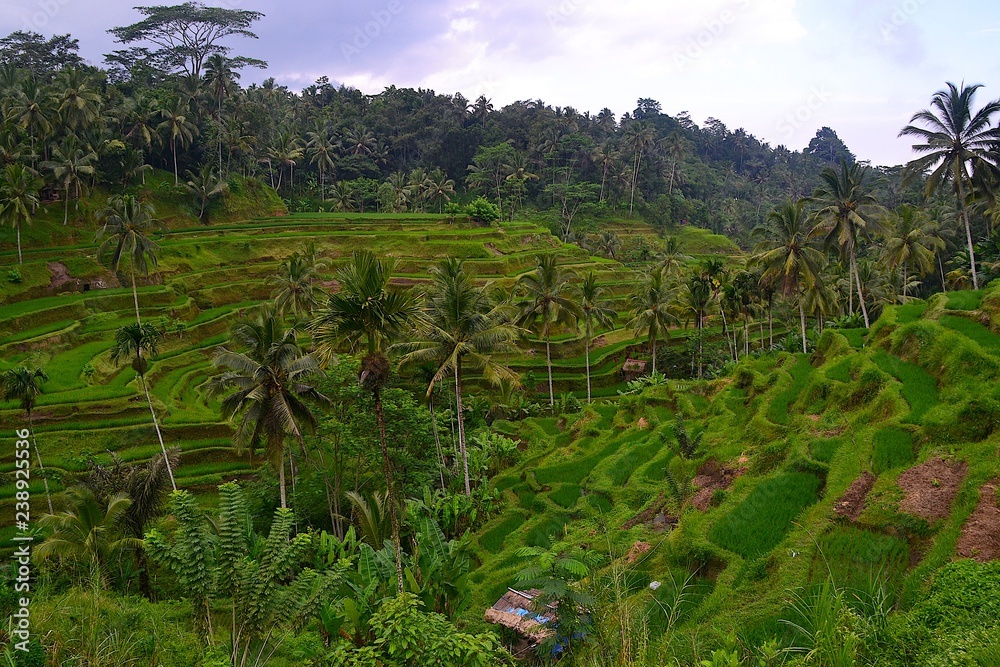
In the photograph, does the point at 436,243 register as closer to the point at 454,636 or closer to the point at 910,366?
the point at 910,366

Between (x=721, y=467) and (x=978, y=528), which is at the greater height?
(x=978, y=528)

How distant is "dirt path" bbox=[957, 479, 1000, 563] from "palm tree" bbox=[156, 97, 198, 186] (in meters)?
64.2

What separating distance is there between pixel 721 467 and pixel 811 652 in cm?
1056

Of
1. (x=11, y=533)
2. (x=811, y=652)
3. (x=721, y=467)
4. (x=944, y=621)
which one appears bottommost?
(x=11, y=533)

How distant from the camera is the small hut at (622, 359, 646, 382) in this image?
40.0 meters

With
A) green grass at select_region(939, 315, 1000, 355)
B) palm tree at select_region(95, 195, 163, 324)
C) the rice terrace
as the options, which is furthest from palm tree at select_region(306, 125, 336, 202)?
green grass at select_region(939, 315, 1000, 355)

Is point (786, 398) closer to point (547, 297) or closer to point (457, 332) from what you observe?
point (457, 332)

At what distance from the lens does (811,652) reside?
5.77 m

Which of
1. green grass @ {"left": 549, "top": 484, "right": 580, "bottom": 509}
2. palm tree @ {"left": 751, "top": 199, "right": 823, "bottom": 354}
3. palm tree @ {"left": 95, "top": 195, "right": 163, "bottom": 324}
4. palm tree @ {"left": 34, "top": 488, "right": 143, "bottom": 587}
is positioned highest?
palm tree @ {"left": 95, "top": 195, "right": 163, "bottom": 324}

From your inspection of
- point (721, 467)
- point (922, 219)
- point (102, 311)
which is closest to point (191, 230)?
point (102, 311)

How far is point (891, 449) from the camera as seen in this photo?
1179cm

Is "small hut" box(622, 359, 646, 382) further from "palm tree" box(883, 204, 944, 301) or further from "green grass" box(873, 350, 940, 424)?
"green grass" box(873, 350, 940, 424)

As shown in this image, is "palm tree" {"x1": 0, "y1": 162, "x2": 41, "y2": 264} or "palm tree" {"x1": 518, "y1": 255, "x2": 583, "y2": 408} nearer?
"palm tree" {"x1": 518, "y1": 255, "x2": 583, "y2": 408}

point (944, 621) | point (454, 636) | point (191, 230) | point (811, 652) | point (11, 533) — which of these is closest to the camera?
point (811, 652)
